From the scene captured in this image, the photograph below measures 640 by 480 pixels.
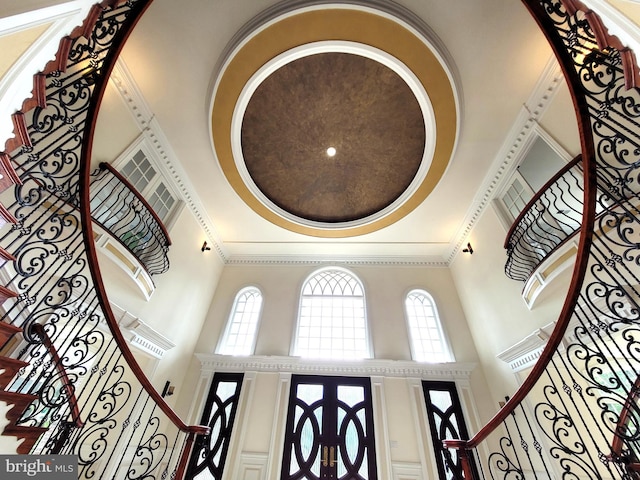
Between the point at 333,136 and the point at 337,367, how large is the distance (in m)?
3.99

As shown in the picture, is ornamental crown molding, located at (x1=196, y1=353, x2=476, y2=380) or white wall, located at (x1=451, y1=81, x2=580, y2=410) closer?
white wall, located at (x1=451, y1=81, x2=580, y2=410)

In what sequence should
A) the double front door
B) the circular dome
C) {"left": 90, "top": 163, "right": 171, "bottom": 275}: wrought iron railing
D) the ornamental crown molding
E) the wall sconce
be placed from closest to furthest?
{"left": 90, "top": 163, "right": 171, "bottom": 275}: wrought iron railing < the circular dome < the double front door < the wall sconce < the ornamental crown molding

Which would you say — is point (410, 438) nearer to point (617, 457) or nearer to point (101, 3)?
point (617, 457)

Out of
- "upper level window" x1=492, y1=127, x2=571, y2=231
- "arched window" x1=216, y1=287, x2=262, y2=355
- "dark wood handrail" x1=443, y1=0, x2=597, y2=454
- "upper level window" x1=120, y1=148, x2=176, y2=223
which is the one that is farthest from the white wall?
"upper level window" x1=120, y1=148, x2=176, y2=223

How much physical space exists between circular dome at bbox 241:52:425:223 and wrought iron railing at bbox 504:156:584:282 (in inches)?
70.9

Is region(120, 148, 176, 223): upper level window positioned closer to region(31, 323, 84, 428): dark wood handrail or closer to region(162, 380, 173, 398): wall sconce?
region(31, 323, 84, 428): dark wood handrail

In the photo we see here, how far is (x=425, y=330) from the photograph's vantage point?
540 centimetres

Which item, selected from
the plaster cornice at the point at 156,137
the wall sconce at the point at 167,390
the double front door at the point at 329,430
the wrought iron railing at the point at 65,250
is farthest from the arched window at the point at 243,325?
the wrought iron railing at the point at 65,250

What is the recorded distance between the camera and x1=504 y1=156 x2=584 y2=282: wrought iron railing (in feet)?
11.1

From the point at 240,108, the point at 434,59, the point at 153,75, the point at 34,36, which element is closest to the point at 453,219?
the point at 434,59

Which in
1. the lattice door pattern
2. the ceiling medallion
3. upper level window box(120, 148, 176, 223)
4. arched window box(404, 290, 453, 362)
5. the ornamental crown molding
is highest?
the ceiling medallion

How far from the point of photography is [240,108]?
403 cm

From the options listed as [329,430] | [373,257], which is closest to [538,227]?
[373,257]

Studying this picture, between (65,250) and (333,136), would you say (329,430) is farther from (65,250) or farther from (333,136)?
(333,136)
